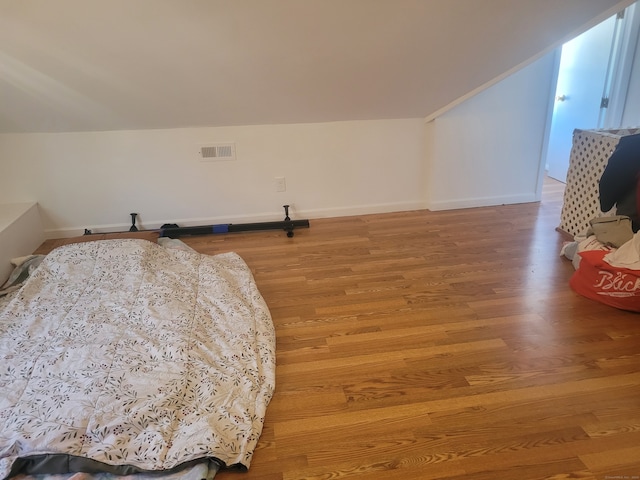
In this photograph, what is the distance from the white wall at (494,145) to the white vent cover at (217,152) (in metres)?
1.52

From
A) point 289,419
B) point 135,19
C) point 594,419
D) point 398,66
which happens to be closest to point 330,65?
point 398,66

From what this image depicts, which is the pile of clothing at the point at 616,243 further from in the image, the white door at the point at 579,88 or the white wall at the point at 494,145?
the white door at the point at 579,88

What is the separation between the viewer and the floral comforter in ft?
4.56

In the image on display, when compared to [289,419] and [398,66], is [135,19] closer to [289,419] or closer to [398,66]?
[398,66]

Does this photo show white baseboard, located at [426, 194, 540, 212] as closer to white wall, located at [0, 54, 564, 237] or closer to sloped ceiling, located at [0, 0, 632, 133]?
white wall, located at [0, 54, 564, 237]

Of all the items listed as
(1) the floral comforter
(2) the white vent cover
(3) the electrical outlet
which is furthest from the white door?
(1) the floral comforter

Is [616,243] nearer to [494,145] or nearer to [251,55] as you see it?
[494,145]

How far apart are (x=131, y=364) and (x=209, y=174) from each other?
184 cm

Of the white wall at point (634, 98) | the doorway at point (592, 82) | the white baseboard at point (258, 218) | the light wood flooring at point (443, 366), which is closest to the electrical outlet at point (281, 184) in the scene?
the white baseboard at point (258, 218)

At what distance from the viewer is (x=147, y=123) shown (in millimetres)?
3057

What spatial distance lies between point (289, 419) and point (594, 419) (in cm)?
107

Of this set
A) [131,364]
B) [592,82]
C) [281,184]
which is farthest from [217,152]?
[592,82]

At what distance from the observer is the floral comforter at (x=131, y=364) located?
139 centimetres

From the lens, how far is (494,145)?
11.6ft
